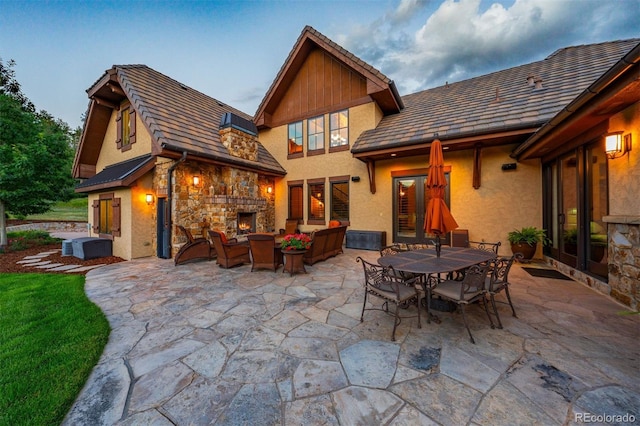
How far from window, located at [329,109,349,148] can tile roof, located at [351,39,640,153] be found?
0.98 meters

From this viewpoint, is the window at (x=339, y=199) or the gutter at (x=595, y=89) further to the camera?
the window at (x=339, y=199)

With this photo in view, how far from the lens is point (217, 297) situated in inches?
161

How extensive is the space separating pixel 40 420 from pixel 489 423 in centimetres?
313

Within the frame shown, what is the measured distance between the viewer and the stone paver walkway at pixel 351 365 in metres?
1.71

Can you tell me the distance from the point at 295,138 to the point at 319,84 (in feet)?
8.12

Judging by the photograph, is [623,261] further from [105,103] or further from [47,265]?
[105,103]

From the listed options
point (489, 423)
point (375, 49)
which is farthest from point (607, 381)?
point (375, 49)

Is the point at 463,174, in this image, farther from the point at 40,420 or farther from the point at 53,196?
the point at 53,196

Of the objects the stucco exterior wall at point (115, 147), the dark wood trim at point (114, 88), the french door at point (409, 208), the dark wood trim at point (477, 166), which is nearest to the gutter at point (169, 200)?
the stucco exterior wall at point (115, 147)

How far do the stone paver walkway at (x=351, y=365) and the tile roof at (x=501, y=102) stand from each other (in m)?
4.64

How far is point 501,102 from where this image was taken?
7.11 meters

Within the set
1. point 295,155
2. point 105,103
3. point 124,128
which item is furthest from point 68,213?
point 295,155

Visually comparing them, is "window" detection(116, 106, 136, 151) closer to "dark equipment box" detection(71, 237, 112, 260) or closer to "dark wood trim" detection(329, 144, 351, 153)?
"dark equipment box" detection(71, 237, 112, 260)

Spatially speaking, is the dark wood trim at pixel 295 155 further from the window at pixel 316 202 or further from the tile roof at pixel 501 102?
the tile roof at pixel 501 102
